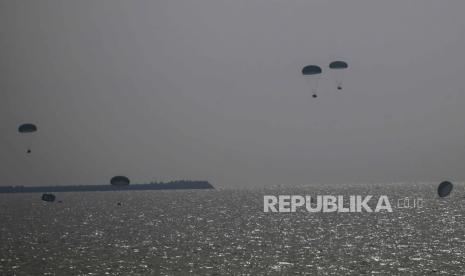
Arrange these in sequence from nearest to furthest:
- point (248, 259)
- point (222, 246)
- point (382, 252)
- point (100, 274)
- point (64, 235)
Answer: point (100, 274) → point (248, 259) → point (382, 252) → point (222, 246) → point (64, 235)

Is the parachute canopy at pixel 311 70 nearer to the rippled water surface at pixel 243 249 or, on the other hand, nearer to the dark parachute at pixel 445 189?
the rippled water surface at pixel 243 249

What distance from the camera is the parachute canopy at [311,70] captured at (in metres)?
76.8

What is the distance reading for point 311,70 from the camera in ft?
254

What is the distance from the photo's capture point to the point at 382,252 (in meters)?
78.4

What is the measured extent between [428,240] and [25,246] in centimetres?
5306

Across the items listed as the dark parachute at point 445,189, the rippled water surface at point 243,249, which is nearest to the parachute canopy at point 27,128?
the rippled water surface at point 243,249

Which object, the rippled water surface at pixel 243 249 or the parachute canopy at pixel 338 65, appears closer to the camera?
the rippled water surface at pixel 243 249

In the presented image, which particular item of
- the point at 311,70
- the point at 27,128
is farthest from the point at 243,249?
the point at 27,128

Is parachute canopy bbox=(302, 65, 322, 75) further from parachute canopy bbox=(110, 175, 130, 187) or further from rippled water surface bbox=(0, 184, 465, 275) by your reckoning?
parachute canopy bbox=(110, 175, 130, 187)

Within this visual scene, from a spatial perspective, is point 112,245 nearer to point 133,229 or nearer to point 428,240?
point 133,229

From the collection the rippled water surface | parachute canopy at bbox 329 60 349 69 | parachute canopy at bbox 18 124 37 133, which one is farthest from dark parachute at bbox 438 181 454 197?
parachute canopy at bbox 18 124 37 133

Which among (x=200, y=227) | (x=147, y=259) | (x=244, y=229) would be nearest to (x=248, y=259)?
(x=147, y=259)

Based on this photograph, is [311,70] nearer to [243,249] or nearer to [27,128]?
[243,249]

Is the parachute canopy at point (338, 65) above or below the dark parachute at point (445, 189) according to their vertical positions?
above
